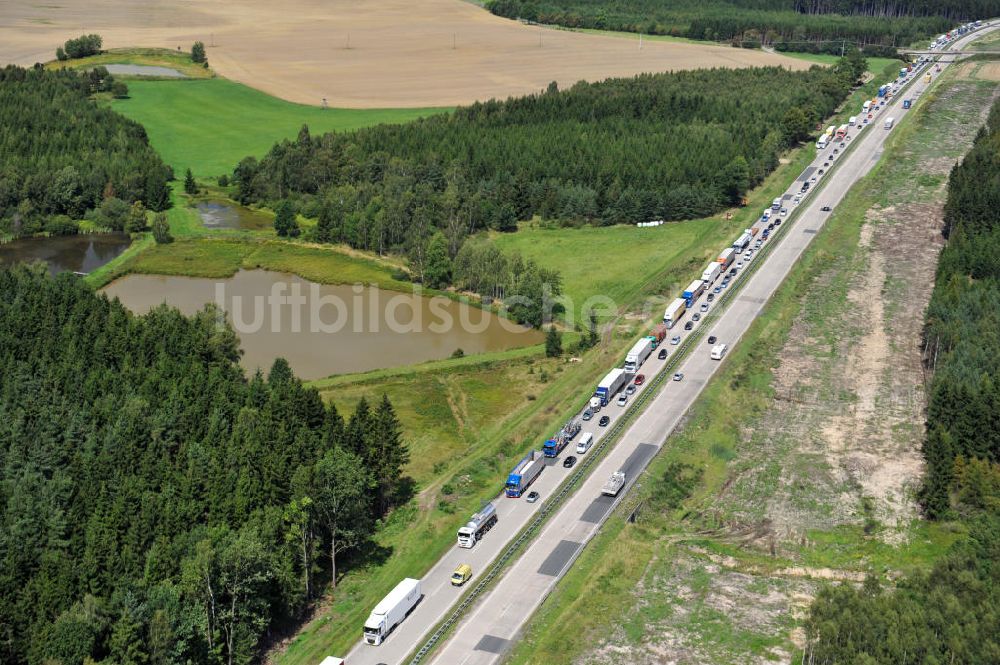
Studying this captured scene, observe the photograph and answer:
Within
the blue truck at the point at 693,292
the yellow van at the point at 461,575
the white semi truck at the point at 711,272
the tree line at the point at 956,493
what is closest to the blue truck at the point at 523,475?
the yellow van at the point at 461,575

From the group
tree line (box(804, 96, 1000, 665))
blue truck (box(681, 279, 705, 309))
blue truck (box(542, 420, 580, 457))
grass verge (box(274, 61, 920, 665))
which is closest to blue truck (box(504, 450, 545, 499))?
blue truck (box(542, 420, 580, 457))

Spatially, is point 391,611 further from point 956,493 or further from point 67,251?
point 67,251

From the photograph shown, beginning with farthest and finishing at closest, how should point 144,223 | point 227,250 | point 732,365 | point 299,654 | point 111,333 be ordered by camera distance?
point 144,223 < point 227,250 < point 732,365 < point 111,333 < point 299,654

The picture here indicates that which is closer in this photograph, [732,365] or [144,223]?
[732,365]

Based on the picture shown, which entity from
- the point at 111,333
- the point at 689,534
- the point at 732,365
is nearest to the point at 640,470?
the point at 689,534

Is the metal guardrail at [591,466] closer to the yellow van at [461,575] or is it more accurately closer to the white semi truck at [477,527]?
the yellow van at [461,575]

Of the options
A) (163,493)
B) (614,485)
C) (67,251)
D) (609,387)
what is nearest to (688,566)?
(614,485)

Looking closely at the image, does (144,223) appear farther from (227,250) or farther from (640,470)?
(640,470)
